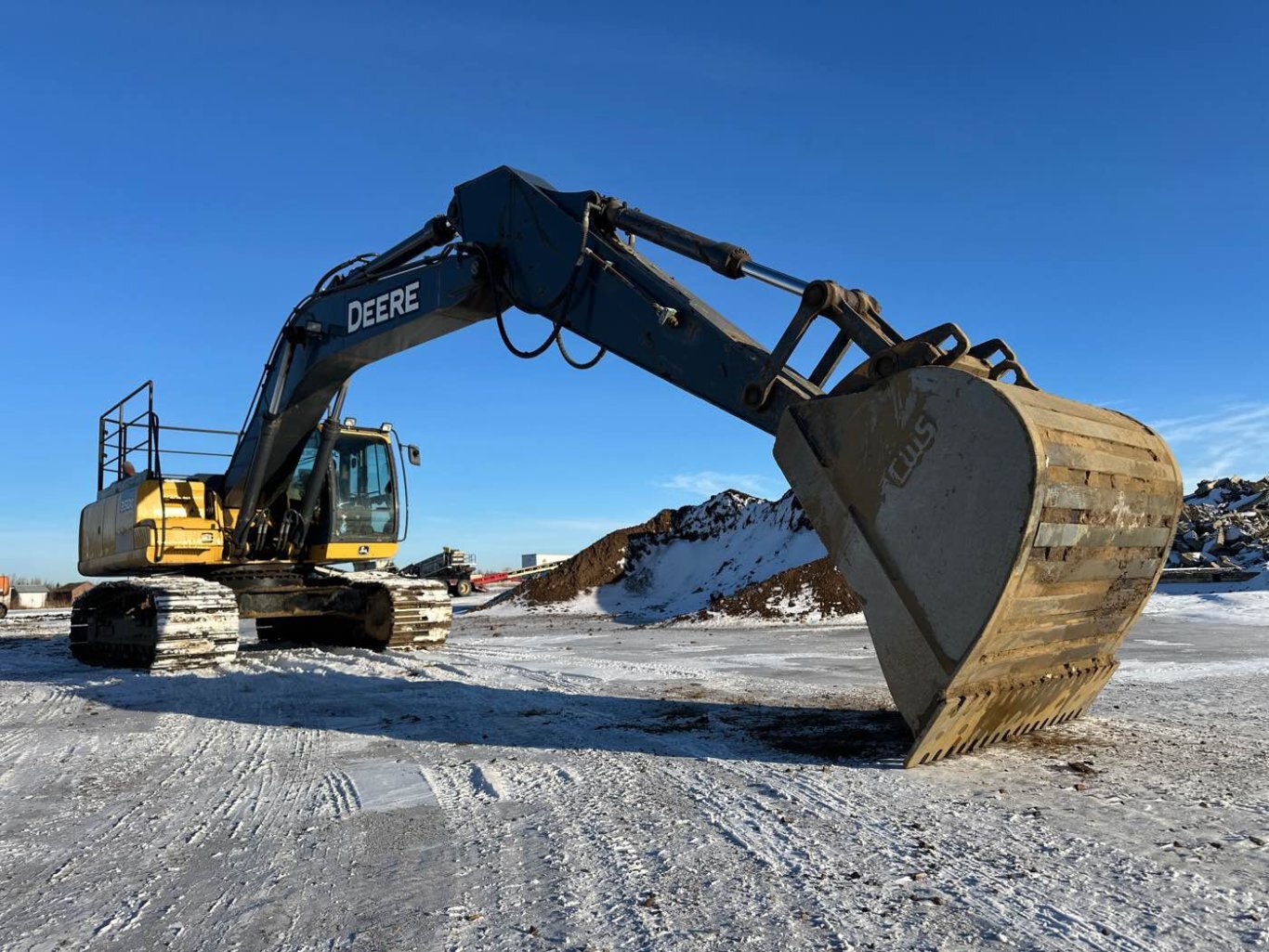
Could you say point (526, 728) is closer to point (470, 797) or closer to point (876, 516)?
point (470, 797)

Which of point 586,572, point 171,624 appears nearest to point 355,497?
point 171,624

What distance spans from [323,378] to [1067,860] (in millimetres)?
8526

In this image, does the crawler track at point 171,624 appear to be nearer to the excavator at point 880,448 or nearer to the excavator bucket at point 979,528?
the excavator at point 880,448

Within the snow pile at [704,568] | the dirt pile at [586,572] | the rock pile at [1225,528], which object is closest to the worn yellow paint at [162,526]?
the snow pile at [704,568]

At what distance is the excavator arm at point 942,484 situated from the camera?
395cm

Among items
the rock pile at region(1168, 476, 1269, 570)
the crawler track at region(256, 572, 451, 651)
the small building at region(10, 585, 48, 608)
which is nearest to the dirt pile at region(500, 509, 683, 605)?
the crawler track at region(256, 572, 451, 651)

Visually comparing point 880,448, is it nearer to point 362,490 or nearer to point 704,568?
point 362,490

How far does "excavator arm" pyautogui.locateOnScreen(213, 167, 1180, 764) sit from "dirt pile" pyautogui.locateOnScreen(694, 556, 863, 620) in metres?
11.6

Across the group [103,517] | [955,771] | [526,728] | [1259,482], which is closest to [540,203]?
[526,728]

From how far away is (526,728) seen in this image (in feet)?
19.1

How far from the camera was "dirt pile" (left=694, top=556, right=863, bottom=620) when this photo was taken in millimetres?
17047

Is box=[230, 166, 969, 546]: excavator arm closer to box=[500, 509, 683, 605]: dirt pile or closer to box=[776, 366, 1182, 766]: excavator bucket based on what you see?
box=[776, 366, 1182, 766]: excavator bucket

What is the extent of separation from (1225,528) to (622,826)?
984 inches

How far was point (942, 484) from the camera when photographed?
4.11m
